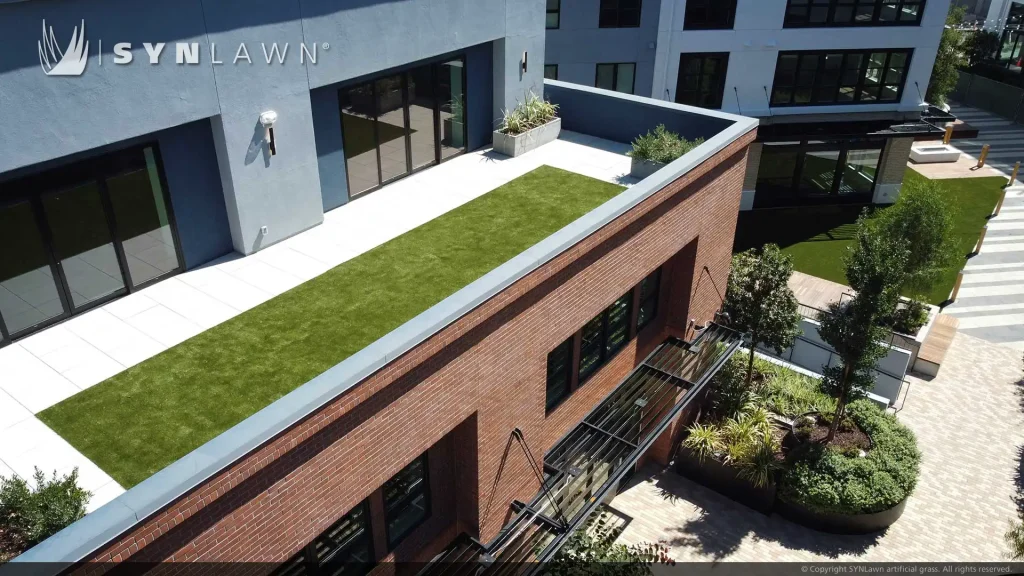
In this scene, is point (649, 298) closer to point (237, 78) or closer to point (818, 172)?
point (237, 78)

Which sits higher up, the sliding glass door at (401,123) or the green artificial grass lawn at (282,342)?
the sliding glass door at (401,123)

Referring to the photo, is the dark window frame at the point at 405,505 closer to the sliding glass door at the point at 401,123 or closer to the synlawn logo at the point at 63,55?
→ the sliding glass door at the point at 401,123

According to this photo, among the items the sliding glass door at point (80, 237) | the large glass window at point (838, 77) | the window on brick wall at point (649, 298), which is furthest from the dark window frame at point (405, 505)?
the large glass window at point (838, 77)

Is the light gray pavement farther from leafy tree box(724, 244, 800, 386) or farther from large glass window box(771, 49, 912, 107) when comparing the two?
leafy tree box(724, 244, 800, 386)

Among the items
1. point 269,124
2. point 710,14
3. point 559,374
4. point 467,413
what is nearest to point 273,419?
point 467,413

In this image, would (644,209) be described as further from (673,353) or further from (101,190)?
(101,190)

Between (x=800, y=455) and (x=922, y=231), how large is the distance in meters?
9.83

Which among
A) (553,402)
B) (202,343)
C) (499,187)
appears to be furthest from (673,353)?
(202,343)

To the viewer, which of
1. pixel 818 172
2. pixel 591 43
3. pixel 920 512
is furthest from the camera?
pixel 818 172

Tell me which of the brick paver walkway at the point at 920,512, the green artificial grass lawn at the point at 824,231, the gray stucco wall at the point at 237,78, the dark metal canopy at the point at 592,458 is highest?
the gray stucco wall at the point at 237,78

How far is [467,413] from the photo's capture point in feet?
40.7

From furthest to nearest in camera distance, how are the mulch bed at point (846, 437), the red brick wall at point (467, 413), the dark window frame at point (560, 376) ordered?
the mulch bed at point (846, 437) → the dark window frame at point (560, 376) → the red brick wall at point (467, 413)

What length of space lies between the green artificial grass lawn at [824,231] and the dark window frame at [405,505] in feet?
76.1

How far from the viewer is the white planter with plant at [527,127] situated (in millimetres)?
19375
